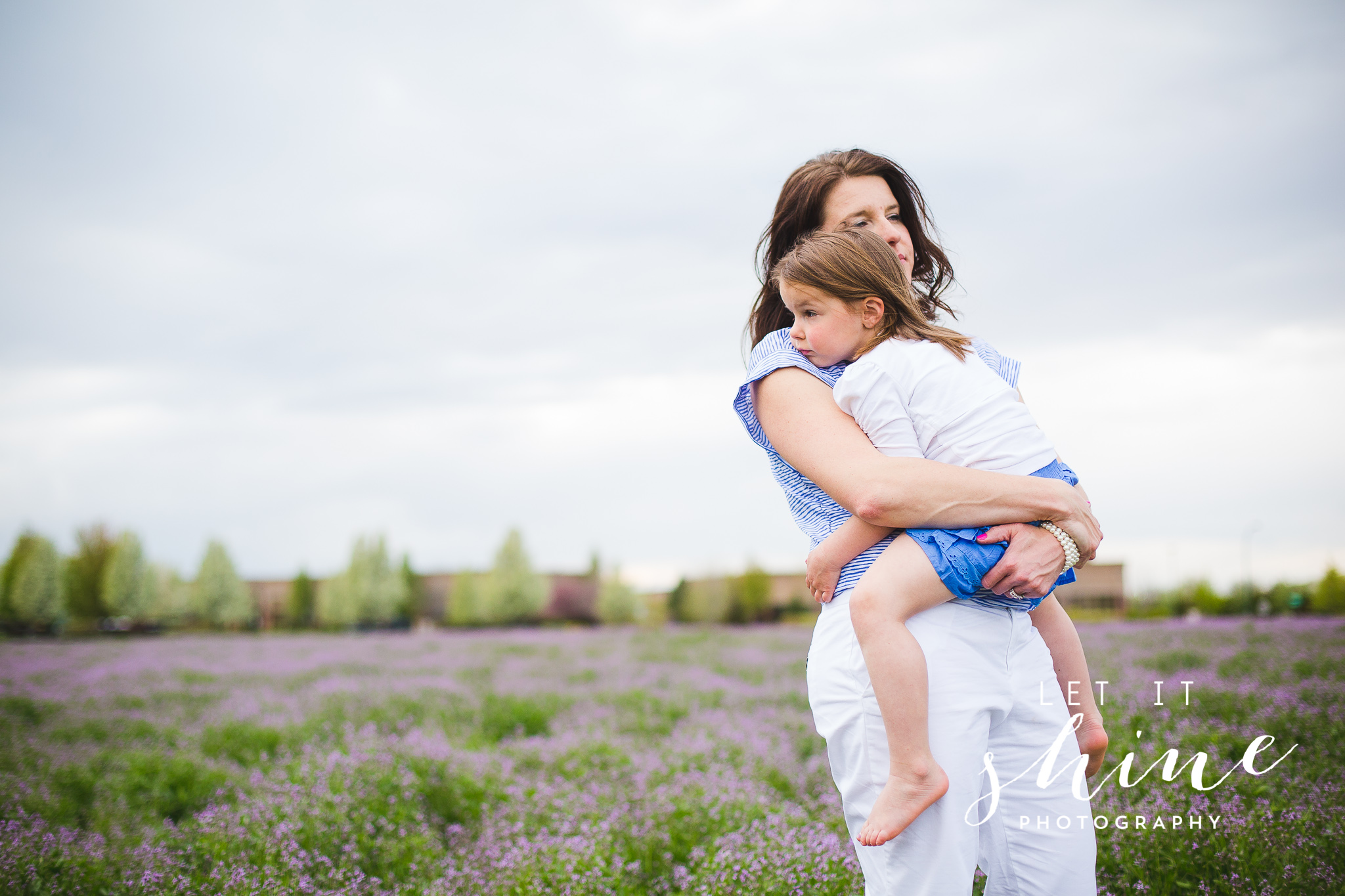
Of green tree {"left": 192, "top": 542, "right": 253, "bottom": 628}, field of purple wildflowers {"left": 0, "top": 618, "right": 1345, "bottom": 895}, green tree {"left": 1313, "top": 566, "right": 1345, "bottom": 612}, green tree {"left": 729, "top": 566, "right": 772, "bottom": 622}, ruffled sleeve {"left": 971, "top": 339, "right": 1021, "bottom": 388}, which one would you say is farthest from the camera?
green tree {"left": 192, "top": 542, "right": 253, "bottom": 628}

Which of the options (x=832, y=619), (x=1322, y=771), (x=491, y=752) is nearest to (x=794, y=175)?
(x=832, y=619)

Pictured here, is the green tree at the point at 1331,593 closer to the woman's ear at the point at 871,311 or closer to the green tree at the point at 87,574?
the woman's ear at the point at 871,311

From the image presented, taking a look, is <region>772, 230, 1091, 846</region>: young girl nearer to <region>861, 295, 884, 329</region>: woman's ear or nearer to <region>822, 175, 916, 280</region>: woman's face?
<region>861, 295, 884, 329</region>: woman's ear

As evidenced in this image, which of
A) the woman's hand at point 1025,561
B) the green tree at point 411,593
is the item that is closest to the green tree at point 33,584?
the green tree at point 411,593

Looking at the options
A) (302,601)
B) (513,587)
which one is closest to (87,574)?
(302,601)

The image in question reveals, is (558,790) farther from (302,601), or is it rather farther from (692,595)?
(302,601)

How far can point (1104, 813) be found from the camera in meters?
3.50

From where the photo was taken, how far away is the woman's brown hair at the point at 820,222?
2572 millimetres

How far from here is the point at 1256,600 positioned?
2997 centimetres

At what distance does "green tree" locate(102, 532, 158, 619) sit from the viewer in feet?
135

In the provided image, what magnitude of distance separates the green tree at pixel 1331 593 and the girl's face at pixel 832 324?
32456 millimetres

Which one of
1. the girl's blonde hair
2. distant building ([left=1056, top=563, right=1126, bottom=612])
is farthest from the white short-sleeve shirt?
distant building ([left=1056, top=563, right=1126, bottom=612])

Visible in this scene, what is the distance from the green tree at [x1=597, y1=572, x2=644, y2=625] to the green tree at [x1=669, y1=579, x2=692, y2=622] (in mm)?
2304

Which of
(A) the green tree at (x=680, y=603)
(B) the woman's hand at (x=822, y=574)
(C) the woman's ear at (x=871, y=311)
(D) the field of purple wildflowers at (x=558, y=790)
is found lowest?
(A) the green tree at (x=680, y=603)
